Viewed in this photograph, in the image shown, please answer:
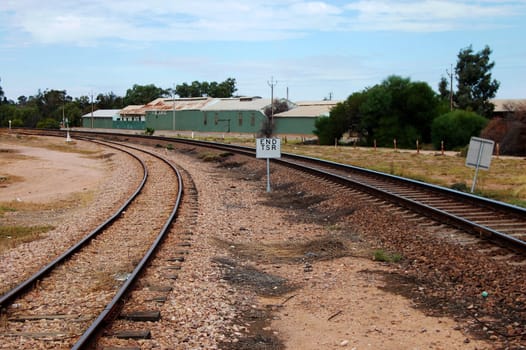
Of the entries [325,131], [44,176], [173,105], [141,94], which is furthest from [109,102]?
[44,176]

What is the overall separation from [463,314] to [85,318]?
4197mm

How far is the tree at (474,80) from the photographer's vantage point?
248 ft

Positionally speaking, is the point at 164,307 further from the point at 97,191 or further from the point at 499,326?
the point at 97,191

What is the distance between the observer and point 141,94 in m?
146

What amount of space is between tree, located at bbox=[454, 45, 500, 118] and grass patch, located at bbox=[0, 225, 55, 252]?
229ft

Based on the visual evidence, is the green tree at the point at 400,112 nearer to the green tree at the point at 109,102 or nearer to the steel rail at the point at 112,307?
the steel rail at the point at 112,307

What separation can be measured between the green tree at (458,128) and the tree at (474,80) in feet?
84.6

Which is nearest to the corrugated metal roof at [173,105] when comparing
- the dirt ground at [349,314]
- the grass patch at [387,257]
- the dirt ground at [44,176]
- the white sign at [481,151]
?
the dirt ground at [44,176]

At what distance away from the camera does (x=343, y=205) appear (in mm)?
14727

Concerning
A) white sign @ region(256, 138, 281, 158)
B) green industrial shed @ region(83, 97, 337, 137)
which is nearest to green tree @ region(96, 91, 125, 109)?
green industrial shed @ region(83, 97, 337, 137)

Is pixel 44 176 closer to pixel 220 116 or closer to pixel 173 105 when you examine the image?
pixel 220 116

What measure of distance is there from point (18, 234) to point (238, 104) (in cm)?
7671

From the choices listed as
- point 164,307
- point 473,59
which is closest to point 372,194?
point 164,307

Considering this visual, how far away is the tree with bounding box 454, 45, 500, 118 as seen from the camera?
75625mm
